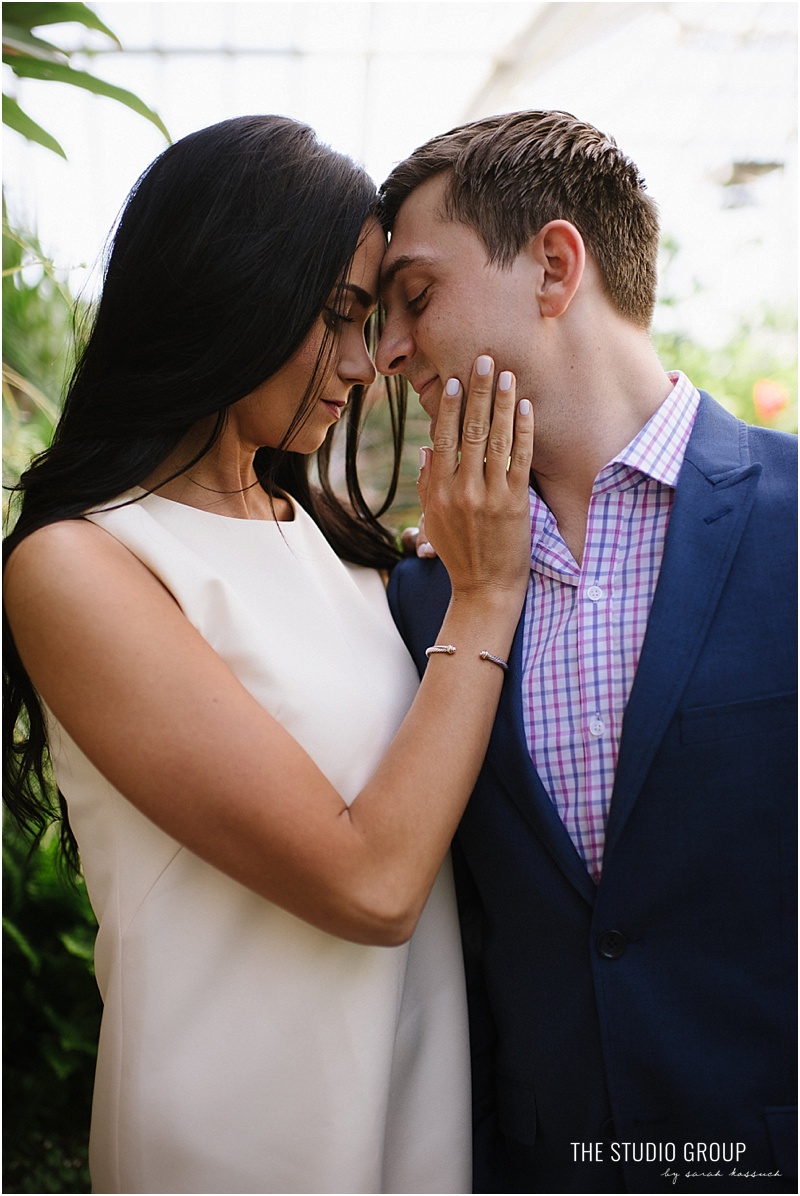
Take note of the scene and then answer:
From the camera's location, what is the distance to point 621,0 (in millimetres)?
4781

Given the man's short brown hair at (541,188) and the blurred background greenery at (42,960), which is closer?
the man's short brown hair at (541,188)

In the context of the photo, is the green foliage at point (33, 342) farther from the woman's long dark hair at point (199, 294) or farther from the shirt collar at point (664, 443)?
the shirt collar at point (664, 443)

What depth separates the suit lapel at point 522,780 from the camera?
1.51 m

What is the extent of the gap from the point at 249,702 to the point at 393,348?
823 millimetres

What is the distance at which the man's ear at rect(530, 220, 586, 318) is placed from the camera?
1.79m

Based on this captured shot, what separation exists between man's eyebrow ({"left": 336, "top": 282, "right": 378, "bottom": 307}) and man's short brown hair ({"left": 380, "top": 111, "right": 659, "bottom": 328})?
19 centimetres

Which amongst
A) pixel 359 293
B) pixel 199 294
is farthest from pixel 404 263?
pixel 199 294

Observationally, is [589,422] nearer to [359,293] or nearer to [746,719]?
[359,293]

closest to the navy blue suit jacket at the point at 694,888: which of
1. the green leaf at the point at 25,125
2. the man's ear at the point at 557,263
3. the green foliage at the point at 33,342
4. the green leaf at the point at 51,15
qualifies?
the man's ear at the point at 557,263

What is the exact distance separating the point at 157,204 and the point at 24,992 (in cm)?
216

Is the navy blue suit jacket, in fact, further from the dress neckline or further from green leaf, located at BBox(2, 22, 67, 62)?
green leaf, located at BBox(2, 22, 67, 62)

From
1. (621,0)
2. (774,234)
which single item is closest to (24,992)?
(621,0)

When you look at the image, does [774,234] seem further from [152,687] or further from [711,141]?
[152,687]

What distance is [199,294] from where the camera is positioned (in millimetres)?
1659
